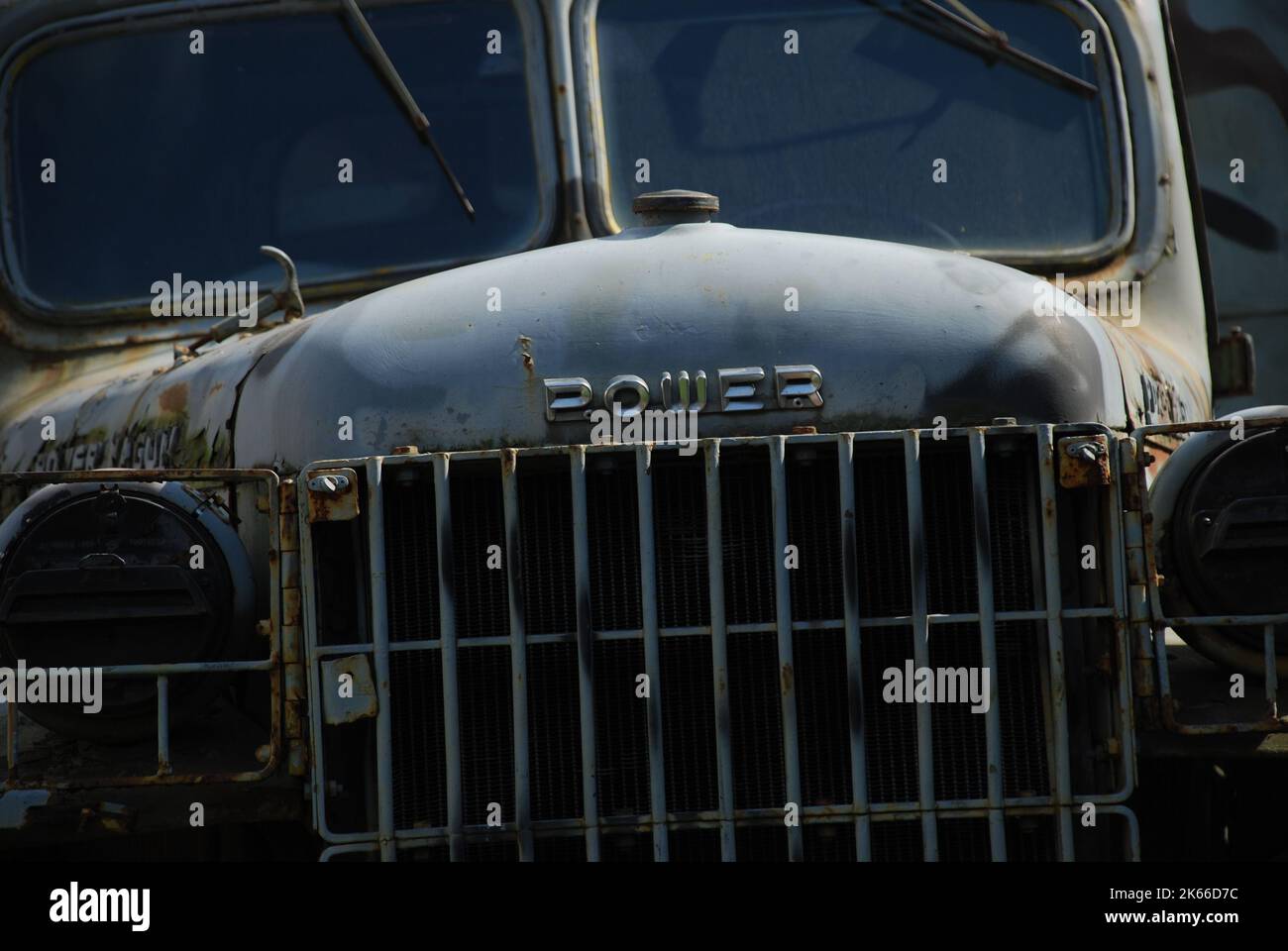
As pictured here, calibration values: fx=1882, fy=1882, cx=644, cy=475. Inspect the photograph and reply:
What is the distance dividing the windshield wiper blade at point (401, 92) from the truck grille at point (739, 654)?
145 centimetres

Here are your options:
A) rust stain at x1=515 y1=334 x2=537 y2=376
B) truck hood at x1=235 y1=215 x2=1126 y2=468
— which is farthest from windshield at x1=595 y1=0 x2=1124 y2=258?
rust stain at x1=515 y1=334 x2=537 y2=376

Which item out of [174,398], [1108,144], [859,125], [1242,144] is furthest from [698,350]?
[1242,144]

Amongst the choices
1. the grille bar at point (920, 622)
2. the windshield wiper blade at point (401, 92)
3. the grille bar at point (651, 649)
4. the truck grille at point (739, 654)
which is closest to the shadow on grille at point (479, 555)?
the truck grille at point (739, 654)

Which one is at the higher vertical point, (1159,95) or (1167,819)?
(1159,95)

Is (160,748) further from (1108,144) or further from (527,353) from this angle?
(1108,144)

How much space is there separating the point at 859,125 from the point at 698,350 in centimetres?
159

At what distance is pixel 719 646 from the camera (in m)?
3.27

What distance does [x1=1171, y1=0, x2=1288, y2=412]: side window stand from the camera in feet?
20.8

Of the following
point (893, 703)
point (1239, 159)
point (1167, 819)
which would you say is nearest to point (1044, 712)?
point (893, 703)

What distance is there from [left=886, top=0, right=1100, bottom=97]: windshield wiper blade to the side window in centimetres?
181

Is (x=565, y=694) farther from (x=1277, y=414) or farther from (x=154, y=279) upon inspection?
(x=154, y=279)

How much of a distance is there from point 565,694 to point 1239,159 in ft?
13.4

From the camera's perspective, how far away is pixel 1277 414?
340 cm
